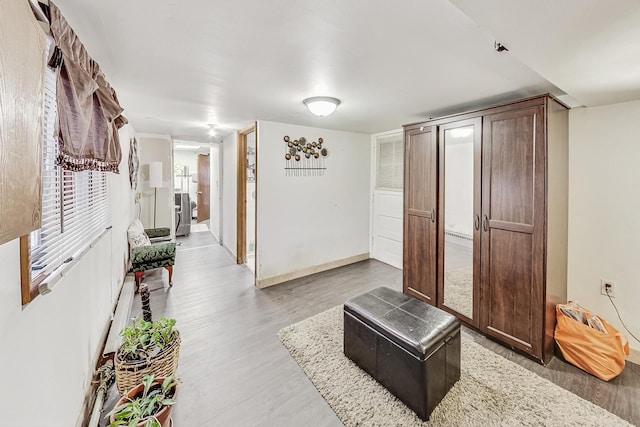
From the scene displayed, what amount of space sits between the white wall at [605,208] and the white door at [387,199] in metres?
2.16

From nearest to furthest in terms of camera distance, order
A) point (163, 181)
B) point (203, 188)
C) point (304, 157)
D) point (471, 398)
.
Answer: point (471, 398) < point (304, 157) < point (163, 181) < point (203, 188)

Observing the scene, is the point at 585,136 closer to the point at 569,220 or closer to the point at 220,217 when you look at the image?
the point at 569,220

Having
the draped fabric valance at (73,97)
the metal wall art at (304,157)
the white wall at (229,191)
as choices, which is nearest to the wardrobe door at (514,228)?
the metal wall art at (304,157)

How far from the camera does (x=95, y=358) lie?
1.93 metres

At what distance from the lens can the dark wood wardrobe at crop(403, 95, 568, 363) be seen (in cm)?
215

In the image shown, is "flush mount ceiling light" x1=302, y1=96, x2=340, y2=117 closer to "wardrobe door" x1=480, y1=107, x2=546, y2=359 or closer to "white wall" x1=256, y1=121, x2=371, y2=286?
"white wall" x1=256, y1=121, x2=371, y2=286

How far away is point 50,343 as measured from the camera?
120 centimetres

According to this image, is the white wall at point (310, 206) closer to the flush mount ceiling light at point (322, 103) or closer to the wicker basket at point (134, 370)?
the flush mount ceiling light at point (322, 103)

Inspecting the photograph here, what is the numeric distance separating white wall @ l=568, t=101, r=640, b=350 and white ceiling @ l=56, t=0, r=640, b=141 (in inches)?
10.3

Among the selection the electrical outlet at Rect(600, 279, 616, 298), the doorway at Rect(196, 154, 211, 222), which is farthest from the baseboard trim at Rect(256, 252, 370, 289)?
the doorway at Rect(196, 154, 211, 222)

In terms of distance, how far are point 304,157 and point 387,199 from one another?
160 centimetres

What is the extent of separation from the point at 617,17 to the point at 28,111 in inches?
77.8

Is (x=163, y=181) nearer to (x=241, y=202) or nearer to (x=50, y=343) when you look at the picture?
(x=241, y=202)

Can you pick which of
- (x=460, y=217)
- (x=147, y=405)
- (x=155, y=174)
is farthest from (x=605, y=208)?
(x=155, y=174)
